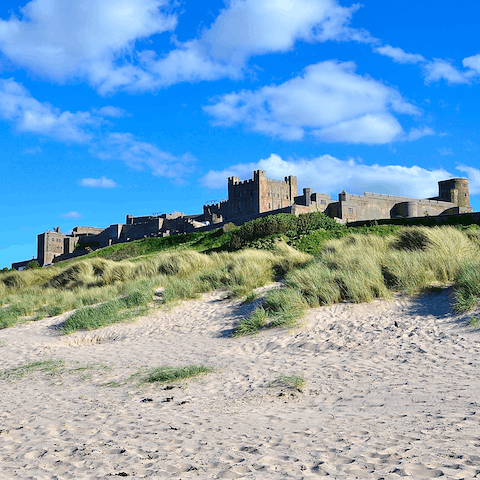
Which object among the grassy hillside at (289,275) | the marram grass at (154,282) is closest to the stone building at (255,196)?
the grassy hillside at (289,275)

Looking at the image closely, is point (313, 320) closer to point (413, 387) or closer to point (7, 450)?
point (413, 387)

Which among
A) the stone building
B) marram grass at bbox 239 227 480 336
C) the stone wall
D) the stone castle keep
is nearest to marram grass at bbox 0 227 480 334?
marram grass at bbox 239 227 480 336

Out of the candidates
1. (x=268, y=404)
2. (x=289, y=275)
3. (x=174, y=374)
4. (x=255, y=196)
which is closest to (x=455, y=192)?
(x=255, y=196)

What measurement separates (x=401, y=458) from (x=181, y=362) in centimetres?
512

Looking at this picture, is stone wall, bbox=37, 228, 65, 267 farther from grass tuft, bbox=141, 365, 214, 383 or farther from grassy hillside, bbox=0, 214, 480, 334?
grass tuft, bbox=141, 365, 214, 383

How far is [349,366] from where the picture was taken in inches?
274

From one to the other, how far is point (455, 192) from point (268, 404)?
182 ft

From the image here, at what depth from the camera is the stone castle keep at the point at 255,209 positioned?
4594 centimetres

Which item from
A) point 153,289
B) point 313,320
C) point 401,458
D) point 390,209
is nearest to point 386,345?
point 313,320

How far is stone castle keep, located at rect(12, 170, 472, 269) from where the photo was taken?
1809 inches

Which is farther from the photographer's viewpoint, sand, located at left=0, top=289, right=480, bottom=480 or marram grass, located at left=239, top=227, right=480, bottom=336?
marram grass, located at left=239, top=227, right=480, bottom=336

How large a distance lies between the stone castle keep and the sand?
3247 cm

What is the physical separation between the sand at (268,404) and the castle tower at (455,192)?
50.2 meters

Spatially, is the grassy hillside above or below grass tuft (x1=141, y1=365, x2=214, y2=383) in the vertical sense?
above
